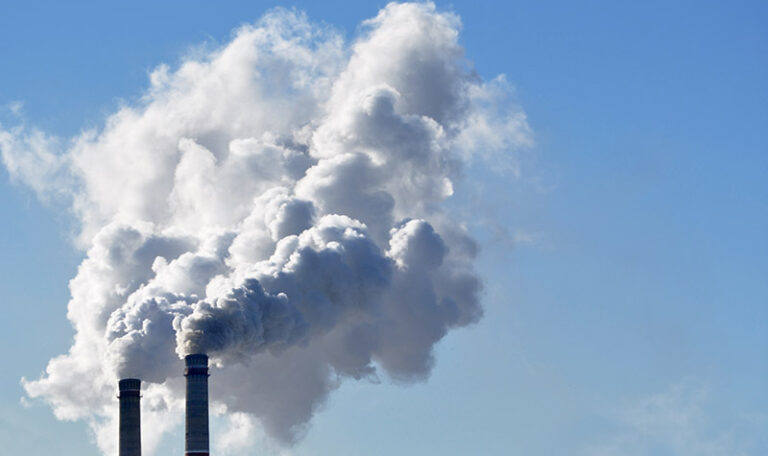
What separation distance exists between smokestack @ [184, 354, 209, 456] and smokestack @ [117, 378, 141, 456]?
19.5 ft

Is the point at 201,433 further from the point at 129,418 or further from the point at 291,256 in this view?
the point at 291,256

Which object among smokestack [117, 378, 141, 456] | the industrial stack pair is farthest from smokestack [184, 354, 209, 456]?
smokestack [117, 378, 141, 456]

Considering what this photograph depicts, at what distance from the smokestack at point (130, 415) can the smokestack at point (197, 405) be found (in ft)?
19.5

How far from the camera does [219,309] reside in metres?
126

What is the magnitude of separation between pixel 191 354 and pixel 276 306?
Answer: 30.9 feet

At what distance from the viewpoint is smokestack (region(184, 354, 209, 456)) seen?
12319cm

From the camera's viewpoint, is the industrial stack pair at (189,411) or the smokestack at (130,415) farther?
the smokestack at (130,415)

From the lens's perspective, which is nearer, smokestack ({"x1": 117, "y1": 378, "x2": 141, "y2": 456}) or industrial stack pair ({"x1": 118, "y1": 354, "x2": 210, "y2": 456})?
industrial stack pair ({"x1": 118, "y1": 354, "x2": 210, "y2": 456})

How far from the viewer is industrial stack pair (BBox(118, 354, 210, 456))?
12325 cm

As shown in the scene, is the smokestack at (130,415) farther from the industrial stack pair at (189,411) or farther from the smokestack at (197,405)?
the smokestack at (197,405)

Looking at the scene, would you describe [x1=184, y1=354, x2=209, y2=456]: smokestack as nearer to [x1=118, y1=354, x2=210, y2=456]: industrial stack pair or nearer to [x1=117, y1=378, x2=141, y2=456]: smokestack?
[x1=118, y1=354, x2=210, y2=456]: industrial stack pair

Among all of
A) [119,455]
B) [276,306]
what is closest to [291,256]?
[276,306]

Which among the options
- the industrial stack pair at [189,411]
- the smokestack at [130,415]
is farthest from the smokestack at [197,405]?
the smokestack at [130,415]

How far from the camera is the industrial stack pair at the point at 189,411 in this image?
404ft
